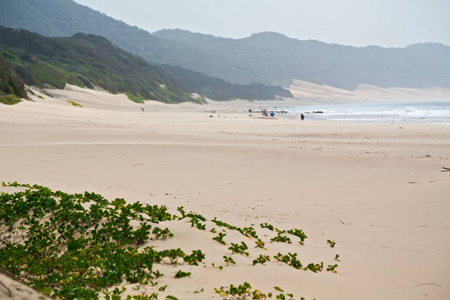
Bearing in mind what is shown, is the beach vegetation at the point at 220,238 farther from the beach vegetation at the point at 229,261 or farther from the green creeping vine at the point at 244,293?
the green creeping vine at the point at 244,293

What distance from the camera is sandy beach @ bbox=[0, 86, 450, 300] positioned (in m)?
4.84

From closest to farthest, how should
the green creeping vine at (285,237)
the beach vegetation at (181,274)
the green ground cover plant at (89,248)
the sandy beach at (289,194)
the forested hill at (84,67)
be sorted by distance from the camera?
the green ground cover plant at (89,248) < the beach vegetation at (181,274) < the sandy beach at (289,194) < the green creeping vine at (285,237) < the forested hill at (84,67)

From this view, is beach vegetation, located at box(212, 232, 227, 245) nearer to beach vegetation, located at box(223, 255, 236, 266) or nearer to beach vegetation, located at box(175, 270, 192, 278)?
beach vegetation, located at box(223, 255, 236, 266)

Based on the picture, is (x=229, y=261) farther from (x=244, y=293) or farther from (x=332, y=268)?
(x=332, y=268)

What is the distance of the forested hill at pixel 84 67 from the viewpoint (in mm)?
59188

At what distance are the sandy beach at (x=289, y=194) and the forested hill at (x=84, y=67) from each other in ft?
137

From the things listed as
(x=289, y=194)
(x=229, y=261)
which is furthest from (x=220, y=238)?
(x=289, y=194)

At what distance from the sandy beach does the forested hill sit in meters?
41.8

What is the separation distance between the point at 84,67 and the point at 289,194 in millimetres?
74812

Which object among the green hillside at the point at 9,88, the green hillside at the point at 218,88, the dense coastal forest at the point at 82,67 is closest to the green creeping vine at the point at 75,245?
the green hillside at the point at 9,88

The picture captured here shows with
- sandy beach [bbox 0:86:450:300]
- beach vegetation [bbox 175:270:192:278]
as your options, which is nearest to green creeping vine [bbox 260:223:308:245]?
sandy beach [bbox 0:86:450:300]

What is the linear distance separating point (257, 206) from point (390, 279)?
352 centimetres

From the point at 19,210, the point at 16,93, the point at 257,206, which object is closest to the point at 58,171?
the point at 19,210

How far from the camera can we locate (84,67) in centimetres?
7688
